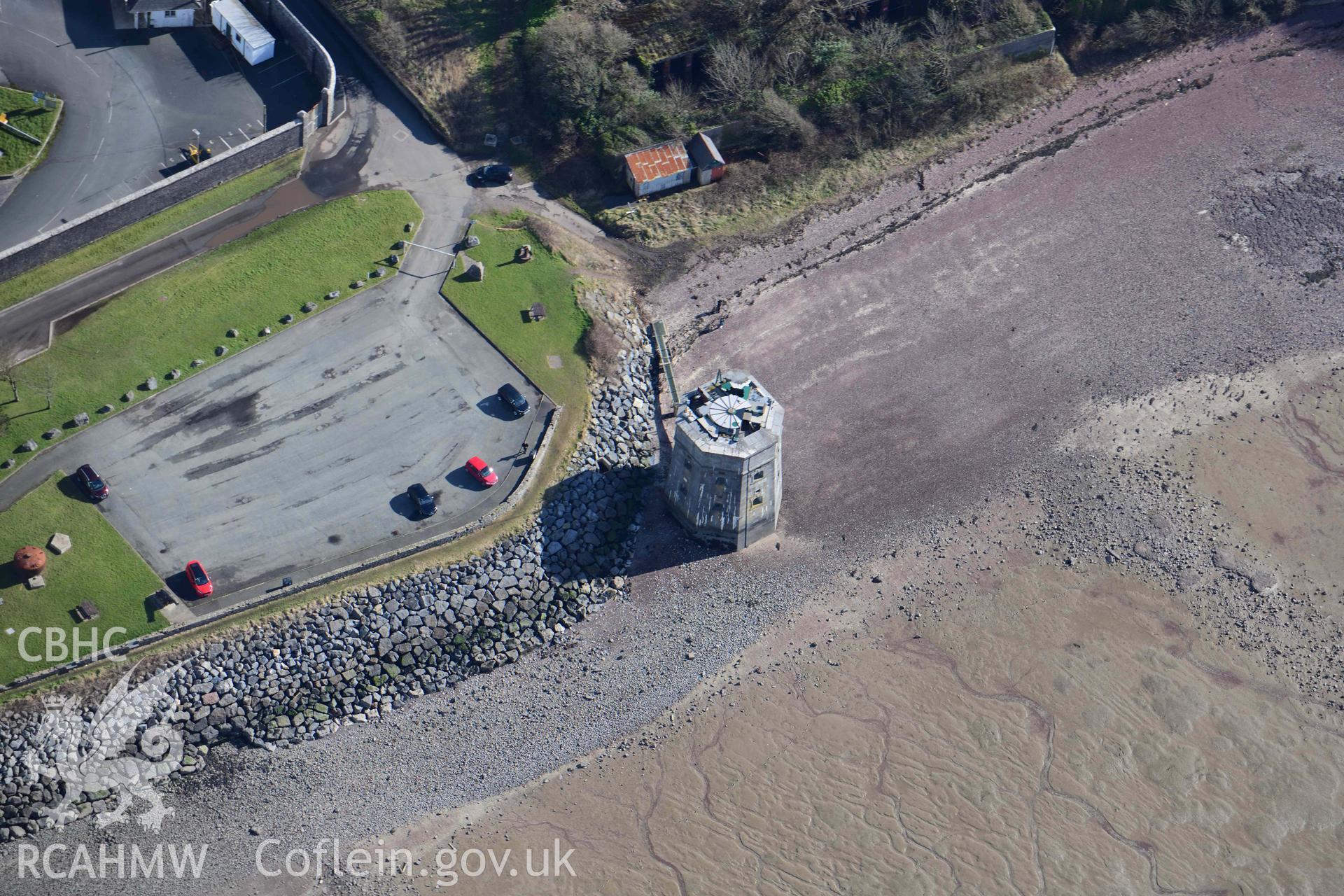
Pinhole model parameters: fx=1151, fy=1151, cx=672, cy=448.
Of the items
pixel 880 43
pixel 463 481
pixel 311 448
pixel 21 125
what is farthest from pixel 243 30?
pixel 880 43

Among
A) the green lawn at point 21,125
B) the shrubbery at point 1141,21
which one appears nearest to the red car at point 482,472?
the green lawn at point 21,125

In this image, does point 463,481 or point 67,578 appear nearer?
point 67,578

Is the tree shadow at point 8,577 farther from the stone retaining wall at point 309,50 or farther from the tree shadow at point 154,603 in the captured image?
the stone retaining wall at point 309,50

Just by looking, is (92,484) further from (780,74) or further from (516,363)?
(780,74)

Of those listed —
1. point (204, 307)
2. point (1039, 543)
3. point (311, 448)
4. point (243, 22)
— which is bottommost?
point (1039, 543)

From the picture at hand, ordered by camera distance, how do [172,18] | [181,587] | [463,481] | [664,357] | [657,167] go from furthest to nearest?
[172,18] < [657,167] < [664,357] < [463,481] < [181,587]
